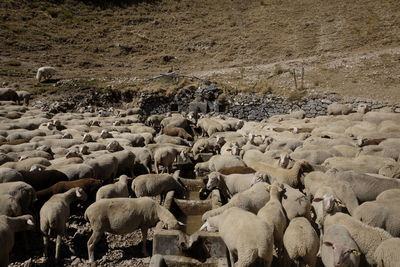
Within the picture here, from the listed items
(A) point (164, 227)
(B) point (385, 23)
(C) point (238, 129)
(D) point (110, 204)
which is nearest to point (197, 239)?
(A) point (164, 227)

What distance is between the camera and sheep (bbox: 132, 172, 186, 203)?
398 inches

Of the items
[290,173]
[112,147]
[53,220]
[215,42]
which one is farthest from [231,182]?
[215,42]

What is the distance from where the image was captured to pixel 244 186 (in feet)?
33.3

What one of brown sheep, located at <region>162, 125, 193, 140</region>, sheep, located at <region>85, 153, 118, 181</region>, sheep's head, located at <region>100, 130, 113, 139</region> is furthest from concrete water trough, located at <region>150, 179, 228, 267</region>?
brown sheep, located at <region>162, 125, 193, 140</region>

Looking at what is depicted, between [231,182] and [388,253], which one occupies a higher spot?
[388,253]

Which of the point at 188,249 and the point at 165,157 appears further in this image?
the point at 165,157

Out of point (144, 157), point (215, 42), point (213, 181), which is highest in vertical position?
point (215, 42)

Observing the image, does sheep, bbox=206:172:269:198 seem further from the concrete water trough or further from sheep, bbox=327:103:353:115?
sheep, bbox=327:103:353:115

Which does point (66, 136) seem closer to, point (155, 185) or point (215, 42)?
point (155, 185)

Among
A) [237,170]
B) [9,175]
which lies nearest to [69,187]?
[9,175]

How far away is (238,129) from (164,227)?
12.5 meters

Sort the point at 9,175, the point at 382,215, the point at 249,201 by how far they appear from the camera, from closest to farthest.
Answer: the point at 382,215
the point at 249,201
the point at 9,175

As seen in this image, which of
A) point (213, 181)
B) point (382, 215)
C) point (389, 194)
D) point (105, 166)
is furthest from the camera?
point (105, 166)

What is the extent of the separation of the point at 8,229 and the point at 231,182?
567cm
